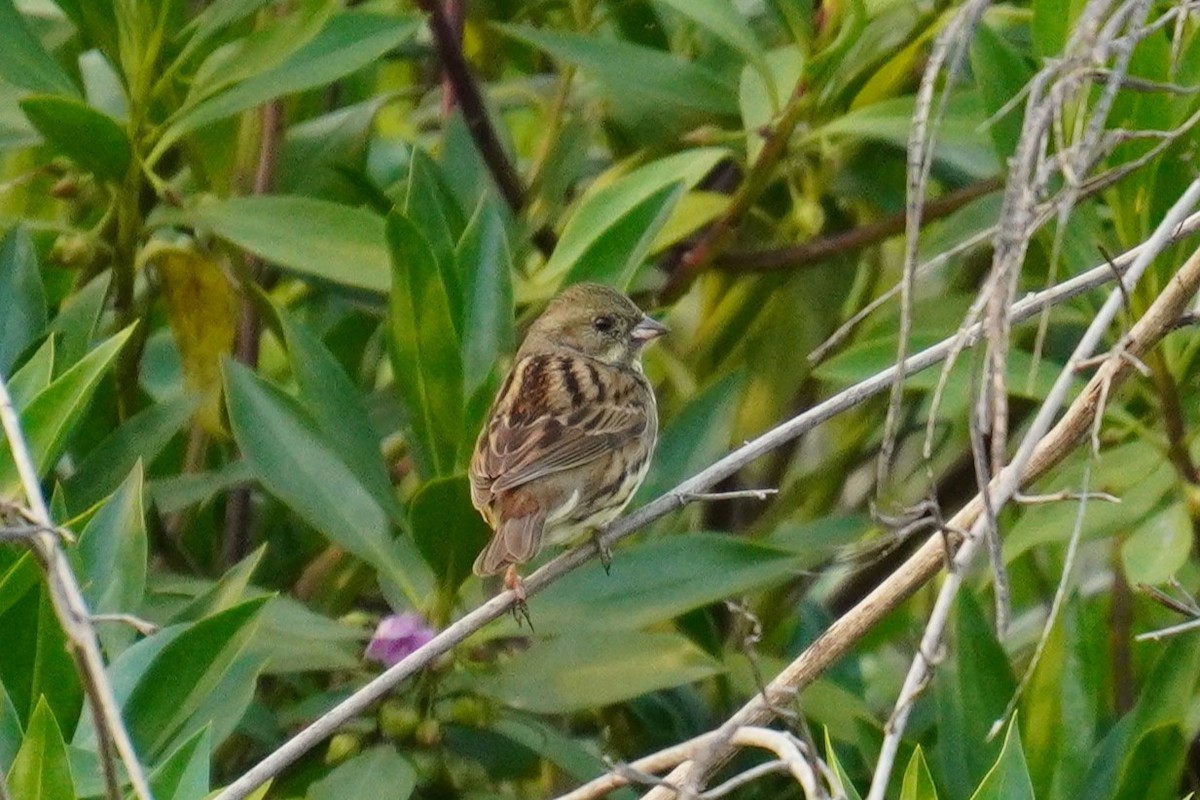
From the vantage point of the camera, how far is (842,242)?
11.6 ft

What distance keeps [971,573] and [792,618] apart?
0.68 meters

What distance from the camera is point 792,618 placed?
144 inches

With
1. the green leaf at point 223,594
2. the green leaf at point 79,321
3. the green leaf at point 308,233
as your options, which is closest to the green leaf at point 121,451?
the green leaf at point 79,321

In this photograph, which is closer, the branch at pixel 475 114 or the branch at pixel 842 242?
the branch at pixel 475 114

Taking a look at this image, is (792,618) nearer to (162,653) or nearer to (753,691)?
(753,691)

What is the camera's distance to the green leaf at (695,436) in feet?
10.7

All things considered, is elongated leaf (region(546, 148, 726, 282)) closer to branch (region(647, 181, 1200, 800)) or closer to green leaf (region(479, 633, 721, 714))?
green leaf (region(479, 633, 721, 714))

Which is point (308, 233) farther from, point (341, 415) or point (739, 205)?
point (739, 205)

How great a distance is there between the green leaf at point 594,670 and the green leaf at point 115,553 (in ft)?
1.82

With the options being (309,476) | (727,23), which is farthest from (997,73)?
(309,476)

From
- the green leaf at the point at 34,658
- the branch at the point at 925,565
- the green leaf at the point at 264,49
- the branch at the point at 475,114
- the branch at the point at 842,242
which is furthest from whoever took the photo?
the branch at the point at 842,242

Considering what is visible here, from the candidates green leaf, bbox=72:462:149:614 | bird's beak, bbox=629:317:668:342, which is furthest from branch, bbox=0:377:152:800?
bird's beak, bbox=629:317:668:342

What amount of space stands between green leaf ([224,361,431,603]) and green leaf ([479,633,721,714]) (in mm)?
194

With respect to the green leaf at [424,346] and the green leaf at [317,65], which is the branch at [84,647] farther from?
the green leaf at [317,65]
